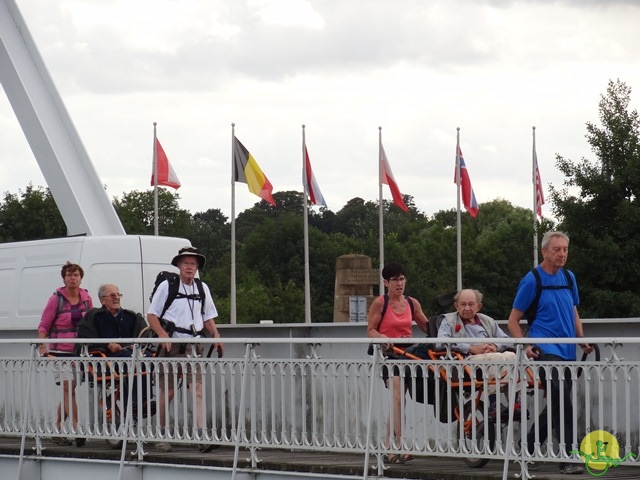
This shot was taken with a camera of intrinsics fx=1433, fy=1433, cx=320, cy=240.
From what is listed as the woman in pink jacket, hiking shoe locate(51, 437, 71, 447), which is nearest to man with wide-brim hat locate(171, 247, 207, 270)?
the woman in pink jacket

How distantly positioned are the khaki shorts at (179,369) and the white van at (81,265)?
617 cm

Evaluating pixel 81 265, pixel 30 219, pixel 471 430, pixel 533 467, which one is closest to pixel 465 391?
pixel 471 430

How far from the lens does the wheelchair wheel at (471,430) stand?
31.0 feet

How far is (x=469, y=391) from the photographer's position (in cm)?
970

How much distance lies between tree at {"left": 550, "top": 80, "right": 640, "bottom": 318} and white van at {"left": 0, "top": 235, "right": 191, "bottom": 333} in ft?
61.5

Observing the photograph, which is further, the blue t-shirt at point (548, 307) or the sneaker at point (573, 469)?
the blue t-shirt at point (548, 307)

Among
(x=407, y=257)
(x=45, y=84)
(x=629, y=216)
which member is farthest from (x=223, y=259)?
(x=45, y=84)

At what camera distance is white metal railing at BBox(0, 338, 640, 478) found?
9055 mm

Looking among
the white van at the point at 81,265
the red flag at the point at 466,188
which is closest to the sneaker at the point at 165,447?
the white van at the point at 81,265

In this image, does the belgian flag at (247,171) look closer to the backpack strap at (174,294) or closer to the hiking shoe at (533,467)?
the backpack strap at (174,294)

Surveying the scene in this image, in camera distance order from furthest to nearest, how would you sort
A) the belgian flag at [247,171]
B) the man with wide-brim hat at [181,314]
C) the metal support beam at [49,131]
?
the belgian flag at [247,171]
the metal support beam at [49,131]
the man with wide-brim hat at [181,314]

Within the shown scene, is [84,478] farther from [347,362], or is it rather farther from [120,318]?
[347,362]

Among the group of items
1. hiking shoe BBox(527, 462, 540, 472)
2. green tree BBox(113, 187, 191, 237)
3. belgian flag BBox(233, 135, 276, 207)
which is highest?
green tree BBox(113, 187, 191, 237)

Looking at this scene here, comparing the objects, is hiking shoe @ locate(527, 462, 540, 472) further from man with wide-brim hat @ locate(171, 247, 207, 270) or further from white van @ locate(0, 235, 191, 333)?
white van @ locate(0, 235, 191, 333)
